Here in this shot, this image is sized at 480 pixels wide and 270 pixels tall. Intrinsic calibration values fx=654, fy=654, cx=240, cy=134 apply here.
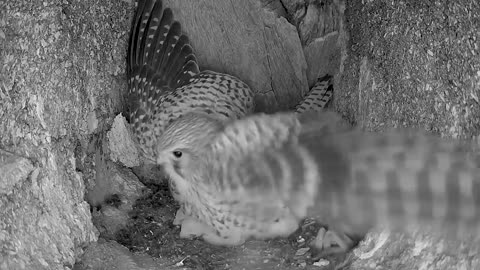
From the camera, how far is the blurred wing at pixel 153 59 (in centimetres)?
371

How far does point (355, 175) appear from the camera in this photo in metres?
1.28

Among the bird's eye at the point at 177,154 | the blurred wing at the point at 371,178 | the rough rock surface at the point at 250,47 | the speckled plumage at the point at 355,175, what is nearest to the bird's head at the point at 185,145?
the bird's eye at the point at 177,154

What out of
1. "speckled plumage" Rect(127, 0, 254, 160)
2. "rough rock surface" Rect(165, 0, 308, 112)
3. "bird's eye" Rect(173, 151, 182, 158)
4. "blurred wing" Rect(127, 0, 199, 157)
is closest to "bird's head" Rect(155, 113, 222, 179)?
"bird's eye" Rect(173, 151, 182, 158)

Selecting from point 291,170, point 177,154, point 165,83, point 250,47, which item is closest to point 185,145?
point 177,154

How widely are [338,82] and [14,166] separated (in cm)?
184

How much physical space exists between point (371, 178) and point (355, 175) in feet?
0.12

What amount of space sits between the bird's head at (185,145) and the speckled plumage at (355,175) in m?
0.98

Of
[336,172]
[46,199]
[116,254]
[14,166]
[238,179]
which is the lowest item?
[116,254]

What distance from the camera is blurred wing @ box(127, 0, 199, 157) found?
12.2ft

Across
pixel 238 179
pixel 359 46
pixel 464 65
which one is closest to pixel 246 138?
pixel 238 179

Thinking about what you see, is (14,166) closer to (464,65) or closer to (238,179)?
(238,179)

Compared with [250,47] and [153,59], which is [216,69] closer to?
[250,47]

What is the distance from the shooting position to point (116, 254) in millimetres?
3102

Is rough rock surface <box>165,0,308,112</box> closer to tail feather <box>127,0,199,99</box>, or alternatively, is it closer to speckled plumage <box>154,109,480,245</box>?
tail feather <box>127,0,199,99</box>
